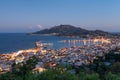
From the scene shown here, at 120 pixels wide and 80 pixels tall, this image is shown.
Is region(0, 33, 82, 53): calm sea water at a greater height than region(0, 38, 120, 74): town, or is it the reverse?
region(0, 38, 120, 74): town

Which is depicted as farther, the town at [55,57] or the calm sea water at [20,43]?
the calm sea water at [20,43]

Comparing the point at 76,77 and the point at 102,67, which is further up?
the point at 76,77

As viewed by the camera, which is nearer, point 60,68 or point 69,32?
point 60,68

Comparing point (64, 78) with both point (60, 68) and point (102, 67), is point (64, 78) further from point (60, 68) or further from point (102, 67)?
point (102, 67)

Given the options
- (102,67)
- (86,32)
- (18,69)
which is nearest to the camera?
(18,69)

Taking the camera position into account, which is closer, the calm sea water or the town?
the town

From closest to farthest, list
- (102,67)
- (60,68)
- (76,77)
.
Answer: (76,77)
(60,68)
(102,67)

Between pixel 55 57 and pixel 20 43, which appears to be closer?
pixel 55 57

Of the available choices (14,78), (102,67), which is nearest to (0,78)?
(14,78)

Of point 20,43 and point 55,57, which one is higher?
point 55,57

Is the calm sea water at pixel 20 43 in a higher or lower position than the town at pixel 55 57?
lower
